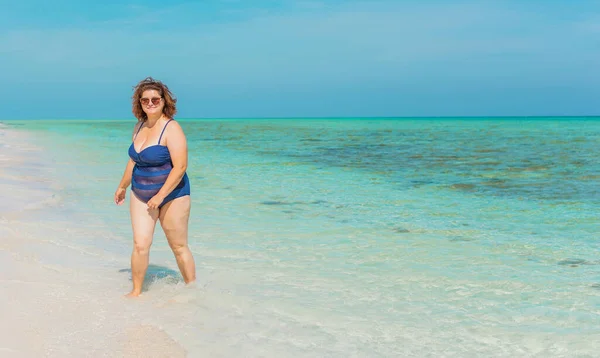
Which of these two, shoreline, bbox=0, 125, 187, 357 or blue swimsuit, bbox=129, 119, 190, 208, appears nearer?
shoreline, bbox=0, 125, 187, 357

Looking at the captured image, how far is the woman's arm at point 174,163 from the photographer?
4367mm

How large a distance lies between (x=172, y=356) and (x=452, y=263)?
10.6ft

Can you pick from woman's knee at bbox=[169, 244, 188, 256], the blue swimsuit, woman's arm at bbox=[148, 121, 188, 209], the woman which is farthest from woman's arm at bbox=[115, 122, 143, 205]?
woman's knee at bbox=[169, 244, 188, 256]

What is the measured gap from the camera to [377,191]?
11.5 meters

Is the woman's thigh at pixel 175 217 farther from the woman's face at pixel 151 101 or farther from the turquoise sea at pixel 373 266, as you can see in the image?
the woman's face at pixel 151 101

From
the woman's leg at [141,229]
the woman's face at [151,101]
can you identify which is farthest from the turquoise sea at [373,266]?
the woman's face at [151,101]

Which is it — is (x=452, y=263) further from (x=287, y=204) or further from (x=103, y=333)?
(x=287, y=204)

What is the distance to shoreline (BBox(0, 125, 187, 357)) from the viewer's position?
12.1ft

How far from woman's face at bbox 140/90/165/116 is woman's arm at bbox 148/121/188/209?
0.17 meters

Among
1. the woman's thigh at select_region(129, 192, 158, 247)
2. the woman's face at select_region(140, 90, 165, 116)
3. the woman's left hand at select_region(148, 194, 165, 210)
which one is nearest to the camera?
the woman's left hand at select_region(148, 194, 165, 210)

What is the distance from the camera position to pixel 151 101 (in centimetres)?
446

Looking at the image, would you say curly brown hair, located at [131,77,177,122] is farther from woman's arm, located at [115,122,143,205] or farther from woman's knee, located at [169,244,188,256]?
woman's knee, located at [169,244,188,256]

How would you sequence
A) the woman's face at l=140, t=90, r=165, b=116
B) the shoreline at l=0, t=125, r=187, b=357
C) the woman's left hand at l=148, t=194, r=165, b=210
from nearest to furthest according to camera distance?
the shoreline at l=0, t=125, r=187, b=357 → the woman's left hand at l=148, t=194, r=165, b=210 → the woman's face at l=140, t=90, r=165, b=116

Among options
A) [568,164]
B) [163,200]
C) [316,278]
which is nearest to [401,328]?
[316,278]
